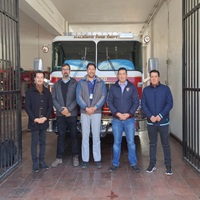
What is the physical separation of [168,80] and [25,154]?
4782 mm

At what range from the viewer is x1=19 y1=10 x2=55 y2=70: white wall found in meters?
14.2

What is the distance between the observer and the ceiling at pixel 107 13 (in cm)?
1072

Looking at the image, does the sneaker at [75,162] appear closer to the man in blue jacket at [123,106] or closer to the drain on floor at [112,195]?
the man in blue jacket at [123,106]

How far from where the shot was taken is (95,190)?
4.50 metres

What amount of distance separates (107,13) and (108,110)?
6866mm

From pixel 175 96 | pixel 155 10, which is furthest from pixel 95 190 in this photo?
pixel 155 10

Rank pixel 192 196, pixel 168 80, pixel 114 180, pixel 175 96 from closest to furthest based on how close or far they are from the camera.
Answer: pixel 192 196 < pixel 114 180 < pixel 175 96 < pixel 168 80

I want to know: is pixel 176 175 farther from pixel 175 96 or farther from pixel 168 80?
pixel 168 80

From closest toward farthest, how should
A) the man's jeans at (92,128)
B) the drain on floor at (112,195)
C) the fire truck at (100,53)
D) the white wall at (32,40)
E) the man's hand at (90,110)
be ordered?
the drain on floor at (112,195) → the man's hand at (90,110) → the man's jeans at (92,128) → the fire truck at (100,53) → the white wall at (32,40)

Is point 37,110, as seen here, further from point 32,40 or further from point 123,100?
point 32,40

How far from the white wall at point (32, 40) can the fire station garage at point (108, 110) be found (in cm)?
358

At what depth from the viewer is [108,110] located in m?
6.56

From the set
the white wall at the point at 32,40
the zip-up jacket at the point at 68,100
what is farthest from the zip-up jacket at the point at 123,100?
the white wall at the point at 32,40

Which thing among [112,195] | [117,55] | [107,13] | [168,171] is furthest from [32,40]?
[112,195]
